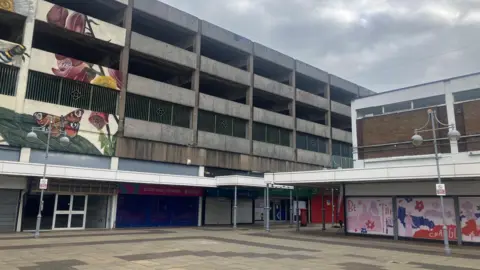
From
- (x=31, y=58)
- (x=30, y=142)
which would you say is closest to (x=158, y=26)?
(x=31, y=58)

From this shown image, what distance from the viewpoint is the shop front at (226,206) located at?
34438mm

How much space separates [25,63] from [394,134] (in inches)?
1019

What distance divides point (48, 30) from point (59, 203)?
12493 millimetres

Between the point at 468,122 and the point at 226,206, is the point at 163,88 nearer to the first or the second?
the point at 226,206

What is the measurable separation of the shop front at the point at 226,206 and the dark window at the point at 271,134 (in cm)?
655

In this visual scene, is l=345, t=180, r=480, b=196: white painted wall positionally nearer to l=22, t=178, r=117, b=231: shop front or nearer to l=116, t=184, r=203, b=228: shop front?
l=116, t=184, r=203, b=228: shop front

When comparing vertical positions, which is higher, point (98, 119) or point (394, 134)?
point (98, 119)

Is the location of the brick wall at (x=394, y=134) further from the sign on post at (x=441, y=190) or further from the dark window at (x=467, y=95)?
the sign on post at (x=441, y=190)

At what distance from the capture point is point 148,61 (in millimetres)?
33031

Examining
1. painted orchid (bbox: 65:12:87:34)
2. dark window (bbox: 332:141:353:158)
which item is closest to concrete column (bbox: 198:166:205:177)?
painted orchid (bbox: 65:12:87:34)

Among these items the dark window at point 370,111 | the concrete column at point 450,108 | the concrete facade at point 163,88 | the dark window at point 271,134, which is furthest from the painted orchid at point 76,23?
the concrete column at point 450,108

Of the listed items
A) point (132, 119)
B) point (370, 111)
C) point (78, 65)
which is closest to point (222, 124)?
point (132, 119)

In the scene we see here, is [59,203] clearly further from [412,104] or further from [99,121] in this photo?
[412,104]

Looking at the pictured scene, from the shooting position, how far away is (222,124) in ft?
121
